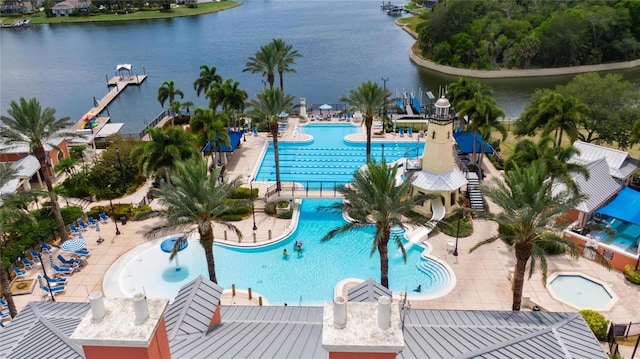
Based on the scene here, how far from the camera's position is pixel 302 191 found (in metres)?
40.2

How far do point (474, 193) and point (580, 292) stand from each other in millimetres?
11862

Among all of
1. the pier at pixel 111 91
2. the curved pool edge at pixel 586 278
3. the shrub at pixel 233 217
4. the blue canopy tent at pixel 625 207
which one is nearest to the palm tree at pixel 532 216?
the curved pool edge at pixel 586 278

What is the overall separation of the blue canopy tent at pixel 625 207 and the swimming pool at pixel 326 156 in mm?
18145

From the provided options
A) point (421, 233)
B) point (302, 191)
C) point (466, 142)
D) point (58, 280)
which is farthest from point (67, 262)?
point (466, 142)

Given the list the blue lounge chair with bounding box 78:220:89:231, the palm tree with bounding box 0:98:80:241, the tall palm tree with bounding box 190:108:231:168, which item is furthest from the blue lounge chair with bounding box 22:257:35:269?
the tall palm tree with bounding box 190:108:231:168

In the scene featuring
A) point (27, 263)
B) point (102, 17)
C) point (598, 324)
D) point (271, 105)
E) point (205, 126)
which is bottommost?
point (27, 263)

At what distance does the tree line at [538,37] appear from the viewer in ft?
294

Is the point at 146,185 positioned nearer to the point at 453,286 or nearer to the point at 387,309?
the point at 453,286

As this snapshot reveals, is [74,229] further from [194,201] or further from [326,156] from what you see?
[326,156]

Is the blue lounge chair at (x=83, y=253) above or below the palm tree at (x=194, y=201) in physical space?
below

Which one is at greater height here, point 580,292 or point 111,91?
point 111,91

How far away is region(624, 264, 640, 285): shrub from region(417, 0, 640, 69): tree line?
227ft

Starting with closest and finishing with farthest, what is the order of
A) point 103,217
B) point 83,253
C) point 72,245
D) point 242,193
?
1. point 72,245
2. point 83,253
3. point 103,217
4. point 242,193

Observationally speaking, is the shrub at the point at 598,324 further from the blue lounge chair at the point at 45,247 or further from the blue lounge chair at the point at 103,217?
the blue lounge chair at the point at 45,247
